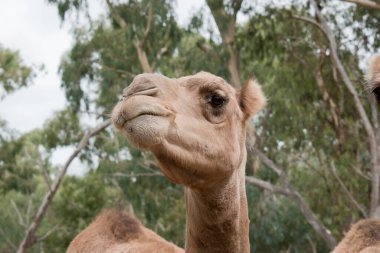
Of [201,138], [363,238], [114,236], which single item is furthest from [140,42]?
[201,138]

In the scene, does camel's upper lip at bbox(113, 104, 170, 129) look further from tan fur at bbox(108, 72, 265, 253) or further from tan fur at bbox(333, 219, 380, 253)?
tan fur at bbox(333, 219, 380, 253)

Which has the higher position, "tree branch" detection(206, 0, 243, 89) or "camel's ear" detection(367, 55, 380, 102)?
"tree branch" detection(206, 0, 243, 89)

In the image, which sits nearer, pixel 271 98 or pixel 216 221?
pixel 216 221

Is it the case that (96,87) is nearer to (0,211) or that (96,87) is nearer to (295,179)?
(295,179)

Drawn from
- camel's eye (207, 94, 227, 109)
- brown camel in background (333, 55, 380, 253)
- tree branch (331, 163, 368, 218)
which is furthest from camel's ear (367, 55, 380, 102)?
tree branch (331, 163, 368, 218)

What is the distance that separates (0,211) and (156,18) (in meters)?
11.9

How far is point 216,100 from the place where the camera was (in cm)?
358

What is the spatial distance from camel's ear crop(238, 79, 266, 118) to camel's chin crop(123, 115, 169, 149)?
108cm

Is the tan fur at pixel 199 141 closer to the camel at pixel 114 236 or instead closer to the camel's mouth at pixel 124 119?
the camel's mouth at pixel 124 119

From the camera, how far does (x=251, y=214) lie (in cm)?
1811

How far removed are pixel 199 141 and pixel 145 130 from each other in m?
0.47

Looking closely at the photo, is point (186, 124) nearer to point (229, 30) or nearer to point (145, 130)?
point (145, 130)

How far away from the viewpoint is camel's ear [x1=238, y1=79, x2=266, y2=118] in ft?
13.2

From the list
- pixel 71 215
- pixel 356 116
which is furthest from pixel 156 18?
pixel 71 215
